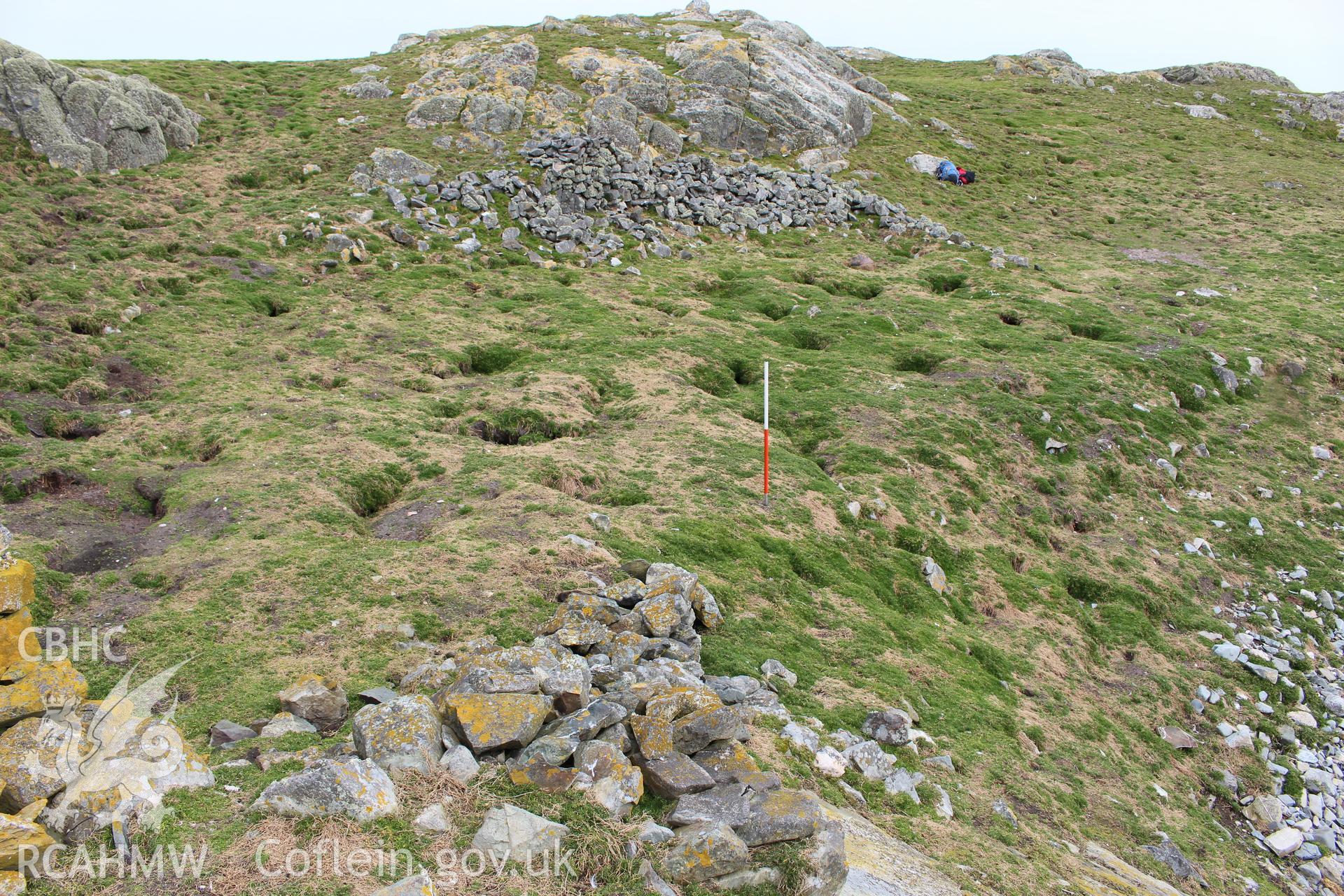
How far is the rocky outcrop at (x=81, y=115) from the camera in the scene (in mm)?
29109

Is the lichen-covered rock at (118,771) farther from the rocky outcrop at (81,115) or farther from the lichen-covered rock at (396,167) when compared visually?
the rocky outcrop at (81,115)

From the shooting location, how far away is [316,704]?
30.9ft

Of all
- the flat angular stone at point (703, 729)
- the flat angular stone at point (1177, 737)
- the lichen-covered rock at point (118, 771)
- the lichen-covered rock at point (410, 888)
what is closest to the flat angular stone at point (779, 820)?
the flat angular stone at point (703, 729)

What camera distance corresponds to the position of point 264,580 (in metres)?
12.8

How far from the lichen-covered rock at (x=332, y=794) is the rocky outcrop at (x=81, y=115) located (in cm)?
3133

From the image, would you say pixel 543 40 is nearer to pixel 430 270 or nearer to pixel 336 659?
pixel 430 270

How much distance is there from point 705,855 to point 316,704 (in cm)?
494

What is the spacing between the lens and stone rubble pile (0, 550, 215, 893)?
21.8ft

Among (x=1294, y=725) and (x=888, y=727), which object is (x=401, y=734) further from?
(x=1294, y=725)

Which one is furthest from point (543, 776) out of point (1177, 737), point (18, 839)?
point (1177, 737)

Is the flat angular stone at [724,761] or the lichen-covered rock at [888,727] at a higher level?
the flat angular stone at [724,761]

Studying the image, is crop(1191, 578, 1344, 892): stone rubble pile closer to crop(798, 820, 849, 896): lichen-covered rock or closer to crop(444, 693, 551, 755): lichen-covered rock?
crop(798, 820, 849, 896): lichen-covered rock

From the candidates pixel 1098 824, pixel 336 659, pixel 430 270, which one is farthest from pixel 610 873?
pixel 430 270

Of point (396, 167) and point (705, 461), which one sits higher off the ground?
point (396, 167)
